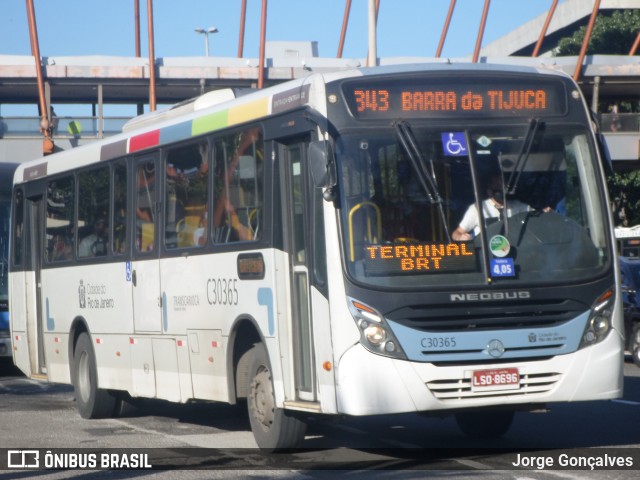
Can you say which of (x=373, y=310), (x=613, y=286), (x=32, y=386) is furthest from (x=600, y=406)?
(x=32, y=386)

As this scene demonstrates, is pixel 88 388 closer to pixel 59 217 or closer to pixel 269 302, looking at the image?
pixel 59 217

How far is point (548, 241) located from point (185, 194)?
413 cm

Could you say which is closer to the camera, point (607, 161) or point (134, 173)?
point (607, 161)

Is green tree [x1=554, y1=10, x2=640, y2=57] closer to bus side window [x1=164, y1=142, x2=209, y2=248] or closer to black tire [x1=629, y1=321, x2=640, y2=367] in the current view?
black tire [x1=629, y1=321, x2=640, y2=367]

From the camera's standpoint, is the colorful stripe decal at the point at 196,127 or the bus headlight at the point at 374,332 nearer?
the bus headlight at the point at 374,332

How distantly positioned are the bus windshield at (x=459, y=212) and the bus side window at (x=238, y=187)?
1.55 metres

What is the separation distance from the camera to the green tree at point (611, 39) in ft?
183

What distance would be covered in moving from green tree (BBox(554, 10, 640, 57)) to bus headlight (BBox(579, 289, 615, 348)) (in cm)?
4730

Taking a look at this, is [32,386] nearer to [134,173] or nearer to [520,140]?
[134,173]

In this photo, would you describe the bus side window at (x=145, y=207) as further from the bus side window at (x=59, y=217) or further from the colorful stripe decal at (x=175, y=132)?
the bus side window at (x=59, y=217)

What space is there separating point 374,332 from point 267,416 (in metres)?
1.86

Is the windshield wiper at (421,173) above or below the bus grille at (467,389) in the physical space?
above

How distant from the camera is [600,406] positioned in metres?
14.2

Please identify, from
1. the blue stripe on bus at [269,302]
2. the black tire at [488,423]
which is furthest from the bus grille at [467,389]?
the black tire at [488,423]
